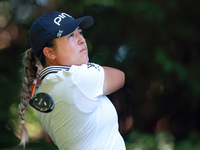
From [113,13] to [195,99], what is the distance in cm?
77

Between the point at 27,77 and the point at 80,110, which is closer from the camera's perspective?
the point at 80,110

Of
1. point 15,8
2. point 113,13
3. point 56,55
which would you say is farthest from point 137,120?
point 15,8

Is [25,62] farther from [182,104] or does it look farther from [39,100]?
[182,104]

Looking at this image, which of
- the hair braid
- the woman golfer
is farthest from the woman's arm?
the hair braid

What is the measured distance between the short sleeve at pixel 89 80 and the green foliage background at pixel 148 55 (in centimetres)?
77

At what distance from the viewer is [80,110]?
0.72m

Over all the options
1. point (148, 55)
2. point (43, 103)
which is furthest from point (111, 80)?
point (148, 55)

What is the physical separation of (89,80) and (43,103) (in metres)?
0.16

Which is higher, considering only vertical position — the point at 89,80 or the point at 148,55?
the point at 89,80

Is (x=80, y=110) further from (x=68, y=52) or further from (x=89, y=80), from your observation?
(x=68, y=52)

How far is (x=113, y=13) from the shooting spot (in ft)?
4.85

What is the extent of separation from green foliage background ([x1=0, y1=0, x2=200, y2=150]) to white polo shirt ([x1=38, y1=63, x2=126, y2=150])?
2.36 ft

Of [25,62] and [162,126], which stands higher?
[25,62]

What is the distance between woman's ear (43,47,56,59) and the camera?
85 cm
